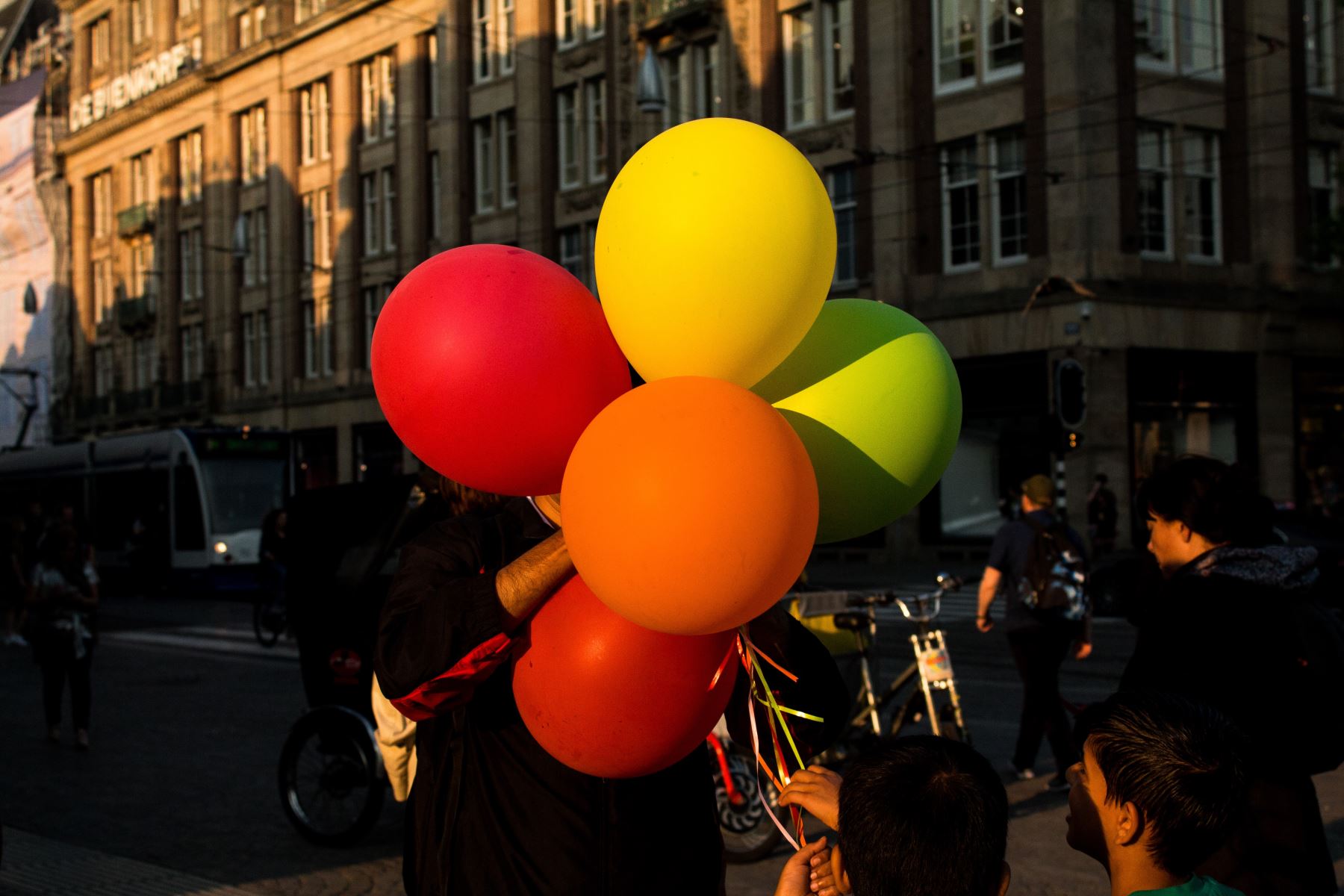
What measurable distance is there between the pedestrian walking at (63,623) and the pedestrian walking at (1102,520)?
17.4m

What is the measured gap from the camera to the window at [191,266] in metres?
48.6

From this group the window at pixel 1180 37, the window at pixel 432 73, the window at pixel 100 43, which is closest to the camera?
the window at pixel 1180 37

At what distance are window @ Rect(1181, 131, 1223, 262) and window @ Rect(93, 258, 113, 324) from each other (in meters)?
41.8

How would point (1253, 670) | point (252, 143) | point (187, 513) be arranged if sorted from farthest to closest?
point (252, 143)
point (187, 513)
point (1253, 670)

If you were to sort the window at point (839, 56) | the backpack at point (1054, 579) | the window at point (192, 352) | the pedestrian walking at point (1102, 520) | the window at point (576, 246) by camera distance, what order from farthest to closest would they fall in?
the window at point (192, 352), the window at point (576, 246), the window at point (839, 56), the pedestrian walking at point (1102, 520), the backpack at point (1054, 579)

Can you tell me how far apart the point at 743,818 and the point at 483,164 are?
3342 centimetres

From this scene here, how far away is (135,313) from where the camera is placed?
51.5 meters

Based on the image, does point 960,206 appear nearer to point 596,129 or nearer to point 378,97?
point 596,129

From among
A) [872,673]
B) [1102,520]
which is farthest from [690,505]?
[1102,520]

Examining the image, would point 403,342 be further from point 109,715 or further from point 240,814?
point 109,715

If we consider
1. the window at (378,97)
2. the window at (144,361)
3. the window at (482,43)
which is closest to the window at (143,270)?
the window at (144,361)

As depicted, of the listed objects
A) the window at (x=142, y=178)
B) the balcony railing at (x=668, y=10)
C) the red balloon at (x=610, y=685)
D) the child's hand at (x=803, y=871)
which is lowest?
the child's hand at (x=803, y=871)

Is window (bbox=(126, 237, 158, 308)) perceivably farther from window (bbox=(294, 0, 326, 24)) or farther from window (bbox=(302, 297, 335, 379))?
window (bbox=(294, 0, 326, 24))

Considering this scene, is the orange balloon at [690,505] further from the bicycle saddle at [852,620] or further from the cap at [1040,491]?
the cap at [1040,491]
